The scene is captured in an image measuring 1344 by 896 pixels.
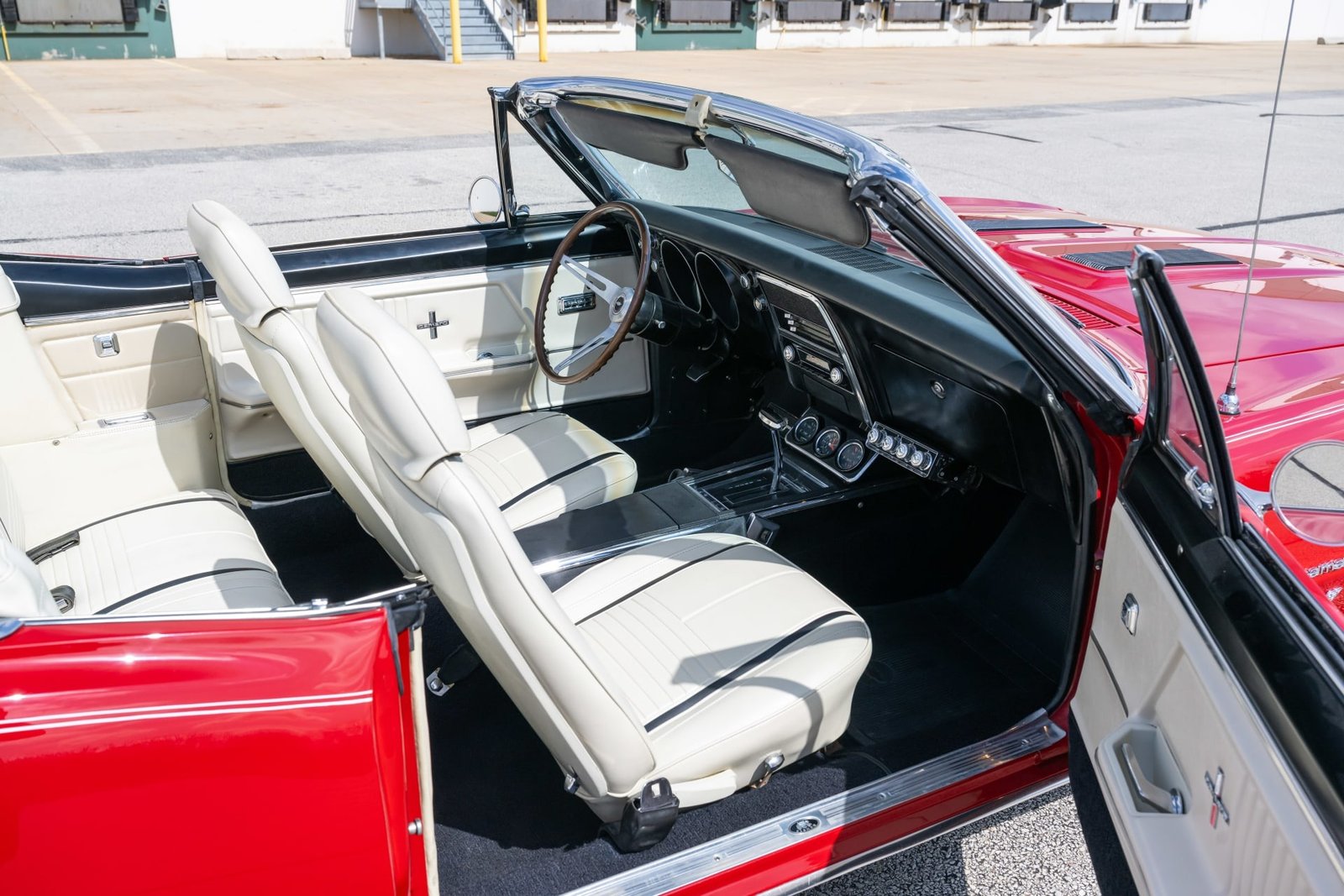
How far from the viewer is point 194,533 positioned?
2373mm

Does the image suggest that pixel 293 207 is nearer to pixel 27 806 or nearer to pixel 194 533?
pixel 194 533

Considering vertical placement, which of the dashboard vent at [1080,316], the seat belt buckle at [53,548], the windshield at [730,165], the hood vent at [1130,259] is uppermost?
the windshield at [730,165]

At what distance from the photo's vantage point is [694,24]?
20.4m

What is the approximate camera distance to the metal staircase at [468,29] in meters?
17.5

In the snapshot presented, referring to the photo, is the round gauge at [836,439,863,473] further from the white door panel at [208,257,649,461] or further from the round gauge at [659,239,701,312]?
the white door panel at [208,257,649,461]

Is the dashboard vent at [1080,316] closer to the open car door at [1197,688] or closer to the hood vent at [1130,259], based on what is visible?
the hood vent at [1130,259]

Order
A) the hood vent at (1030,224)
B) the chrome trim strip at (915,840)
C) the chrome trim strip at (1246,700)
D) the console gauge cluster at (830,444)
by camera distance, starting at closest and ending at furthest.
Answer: the chrome trim strip at (1246,700)
the chrome trim strip at (915,840)
the console gauge cluster at (830,444)
the hood vent at (1030,224)

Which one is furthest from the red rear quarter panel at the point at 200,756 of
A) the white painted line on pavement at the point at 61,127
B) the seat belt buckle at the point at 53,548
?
the white painted line on pavement at the point at 61,127

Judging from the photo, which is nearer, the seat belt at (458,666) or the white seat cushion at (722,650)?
the white seat cushion at (722,650)

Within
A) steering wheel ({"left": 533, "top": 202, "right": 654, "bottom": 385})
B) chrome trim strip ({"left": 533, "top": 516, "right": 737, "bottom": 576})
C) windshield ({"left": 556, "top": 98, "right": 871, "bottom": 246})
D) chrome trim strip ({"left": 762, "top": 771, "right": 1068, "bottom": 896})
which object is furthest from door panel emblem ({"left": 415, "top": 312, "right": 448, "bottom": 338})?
chrome trim strip ({"left": 762, "top": 771, "right": 1068, "bottom": 896})

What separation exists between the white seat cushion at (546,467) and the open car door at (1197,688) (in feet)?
4.48

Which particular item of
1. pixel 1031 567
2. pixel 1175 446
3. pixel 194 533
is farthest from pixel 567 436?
pixel 1175 446

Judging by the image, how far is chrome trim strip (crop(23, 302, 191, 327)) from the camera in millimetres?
2555

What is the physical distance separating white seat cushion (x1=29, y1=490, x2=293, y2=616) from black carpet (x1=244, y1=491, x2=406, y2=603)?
333 mm
